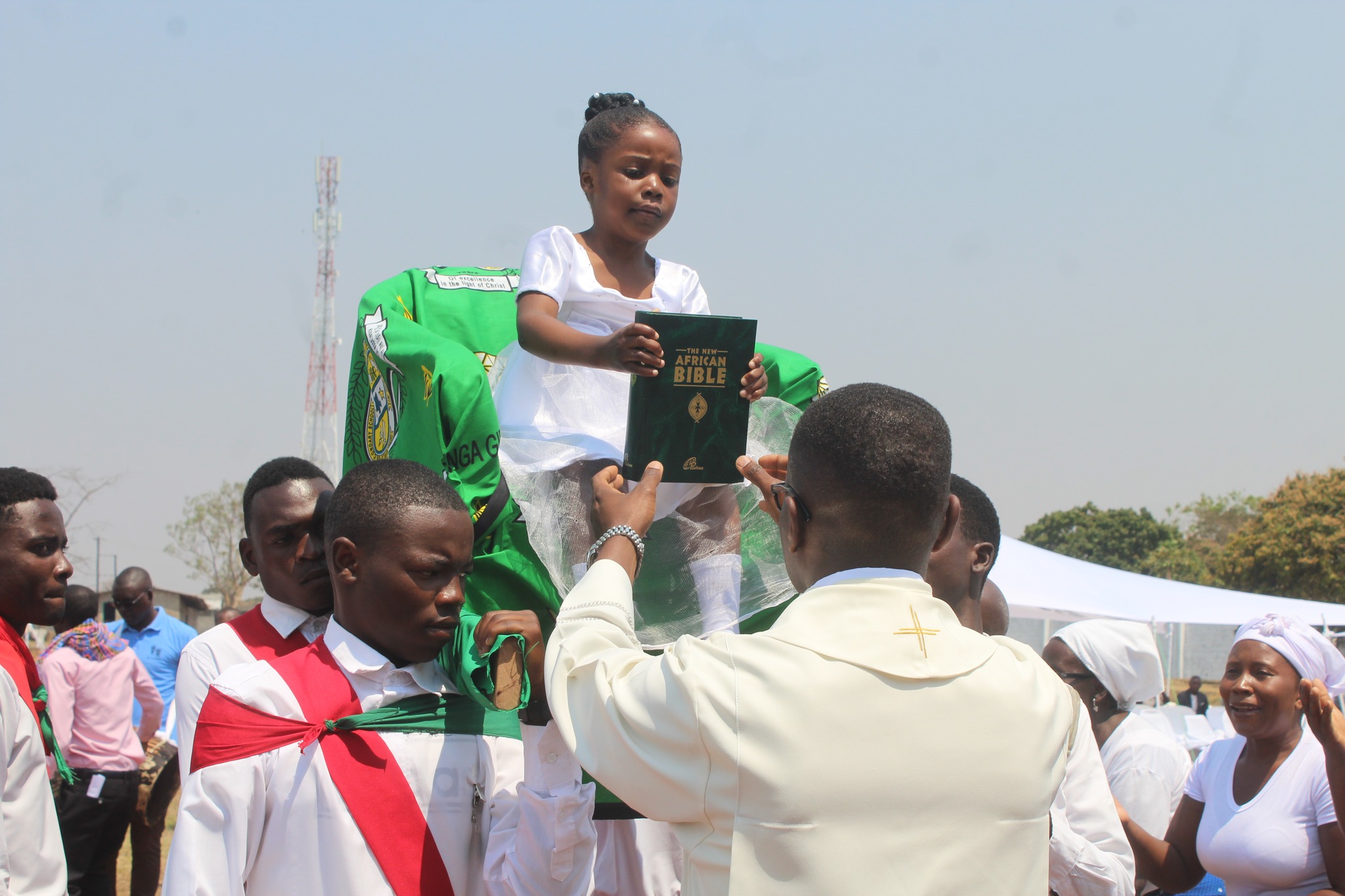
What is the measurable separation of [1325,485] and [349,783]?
39.6 metres

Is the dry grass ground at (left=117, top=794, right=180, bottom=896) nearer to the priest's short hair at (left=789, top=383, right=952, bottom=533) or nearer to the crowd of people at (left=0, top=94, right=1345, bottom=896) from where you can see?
the crowd of people at (left=0, top=94, right=1345, bottom=896)

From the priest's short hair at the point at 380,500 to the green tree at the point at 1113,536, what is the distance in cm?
6207

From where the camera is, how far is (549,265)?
3014 mm

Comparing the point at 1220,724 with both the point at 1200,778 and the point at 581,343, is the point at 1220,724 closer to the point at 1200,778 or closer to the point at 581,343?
the point at 1200,778

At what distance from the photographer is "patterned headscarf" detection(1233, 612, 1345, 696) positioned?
3.97m

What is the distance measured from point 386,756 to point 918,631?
1085 mm

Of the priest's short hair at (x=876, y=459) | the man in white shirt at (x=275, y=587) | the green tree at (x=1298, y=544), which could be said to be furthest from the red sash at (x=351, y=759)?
the green tree at (x=1298, y=544)

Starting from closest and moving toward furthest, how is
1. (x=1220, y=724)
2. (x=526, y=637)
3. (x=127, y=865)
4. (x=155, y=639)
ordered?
(x=526, y=637), (x=155, y=639), (x=127, y=865), (x=1220, y=724)

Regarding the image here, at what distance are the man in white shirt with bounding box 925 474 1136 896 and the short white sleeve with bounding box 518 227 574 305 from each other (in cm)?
117

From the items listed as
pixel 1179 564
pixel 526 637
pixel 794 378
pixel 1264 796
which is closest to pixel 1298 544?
pixel 1179 564

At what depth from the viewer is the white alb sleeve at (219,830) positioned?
79.5 inches

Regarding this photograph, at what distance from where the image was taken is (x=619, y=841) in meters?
3.22

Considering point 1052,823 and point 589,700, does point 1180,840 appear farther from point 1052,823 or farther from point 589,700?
point 589,700

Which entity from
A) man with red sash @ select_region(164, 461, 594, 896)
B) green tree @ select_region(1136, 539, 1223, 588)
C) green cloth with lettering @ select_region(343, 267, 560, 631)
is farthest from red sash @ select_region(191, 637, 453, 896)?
green tree @ select_region(1136, 539, 1223, 588)
